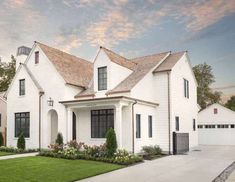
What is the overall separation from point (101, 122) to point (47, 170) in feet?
24.5

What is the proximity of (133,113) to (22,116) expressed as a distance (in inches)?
374

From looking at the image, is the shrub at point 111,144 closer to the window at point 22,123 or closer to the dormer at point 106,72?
the dormer at point 106,72

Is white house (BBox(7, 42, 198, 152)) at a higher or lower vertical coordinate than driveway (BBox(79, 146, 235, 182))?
higher

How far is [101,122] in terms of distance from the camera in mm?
19312

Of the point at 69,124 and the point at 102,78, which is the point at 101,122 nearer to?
the point at 69,124

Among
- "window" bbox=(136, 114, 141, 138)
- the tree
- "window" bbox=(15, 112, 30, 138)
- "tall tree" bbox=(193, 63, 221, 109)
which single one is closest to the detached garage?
"window" bbox=(136, 114, 141, 138)

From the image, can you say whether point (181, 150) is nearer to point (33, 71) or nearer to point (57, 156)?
point (57, 156)

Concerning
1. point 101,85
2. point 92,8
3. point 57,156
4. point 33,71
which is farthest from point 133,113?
point 33,71

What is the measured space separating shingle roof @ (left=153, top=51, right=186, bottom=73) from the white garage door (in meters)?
10.5

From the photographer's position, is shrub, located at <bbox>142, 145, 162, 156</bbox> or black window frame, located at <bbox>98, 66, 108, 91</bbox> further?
black window frame, located at <bbox>98, 66, 108, 91</bbox>

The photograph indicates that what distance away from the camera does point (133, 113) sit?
713 inches

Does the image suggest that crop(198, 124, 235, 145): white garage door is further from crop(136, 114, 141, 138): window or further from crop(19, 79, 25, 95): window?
crop(19, 79, 25, 95): window

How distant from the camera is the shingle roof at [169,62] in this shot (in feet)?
70.3

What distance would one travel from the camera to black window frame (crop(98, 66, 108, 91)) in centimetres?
2022
